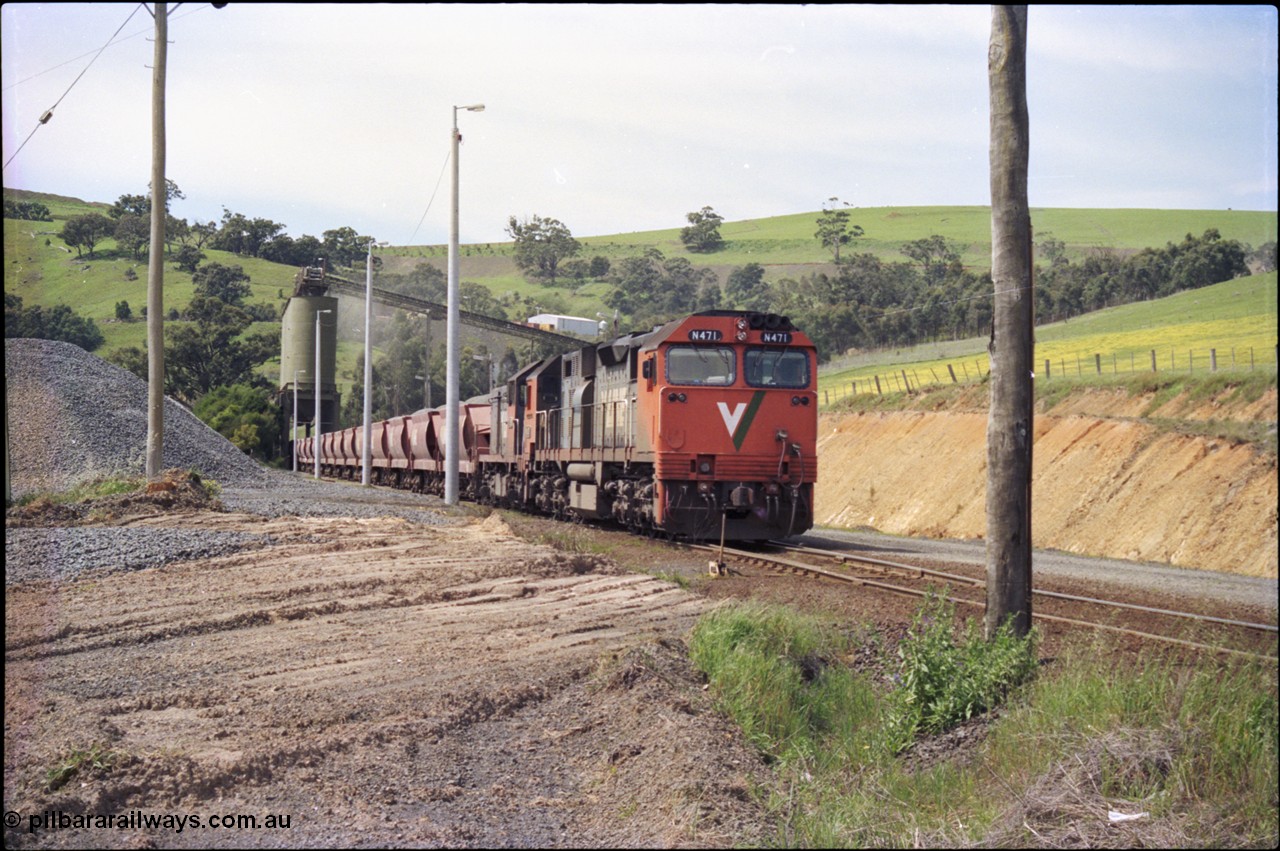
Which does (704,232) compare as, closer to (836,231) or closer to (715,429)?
(836,231)

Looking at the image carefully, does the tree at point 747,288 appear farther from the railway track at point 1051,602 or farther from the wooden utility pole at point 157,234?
the railway track at point 1051,602

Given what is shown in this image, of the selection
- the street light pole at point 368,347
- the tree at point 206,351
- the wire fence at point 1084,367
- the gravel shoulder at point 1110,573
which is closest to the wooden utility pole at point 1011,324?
the gravel shoulder at point 1110,573

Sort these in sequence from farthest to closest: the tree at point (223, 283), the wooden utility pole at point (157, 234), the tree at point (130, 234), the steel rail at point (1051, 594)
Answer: the tree at point (223, 283) < the tree at point (130, 234) < the wooden utility pole at point (157, 234) < the steel rail at point (1051, 594)

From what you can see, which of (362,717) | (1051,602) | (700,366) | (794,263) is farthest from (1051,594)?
(794,263)

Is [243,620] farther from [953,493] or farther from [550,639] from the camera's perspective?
[953,493]

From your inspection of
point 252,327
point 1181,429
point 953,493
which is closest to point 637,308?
point 252,327

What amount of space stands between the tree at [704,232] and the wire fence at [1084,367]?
69.9 metres

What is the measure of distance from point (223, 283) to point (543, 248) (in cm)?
4863

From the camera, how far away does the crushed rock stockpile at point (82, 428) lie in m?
→ 24.5

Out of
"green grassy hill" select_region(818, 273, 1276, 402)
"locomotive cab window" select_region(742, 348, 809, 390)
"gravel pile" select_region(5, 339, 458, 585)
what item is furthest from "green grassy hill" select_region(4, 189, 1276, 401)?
"locomotive cab window" select_region(742, 348, 809, 390)

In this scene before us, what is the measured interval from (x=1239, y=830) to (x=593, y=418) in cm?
1666

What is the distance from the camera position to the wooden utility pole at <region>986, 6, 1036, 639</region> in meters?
7.95

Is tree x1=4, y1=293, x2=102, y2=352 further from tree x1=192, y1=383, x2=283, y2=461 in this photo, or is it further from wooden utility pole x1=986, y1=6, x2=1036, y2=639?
wooden utility pole x1=986, y1=6, x2=1036, y2=639

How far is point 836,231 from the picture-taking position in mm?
110000
